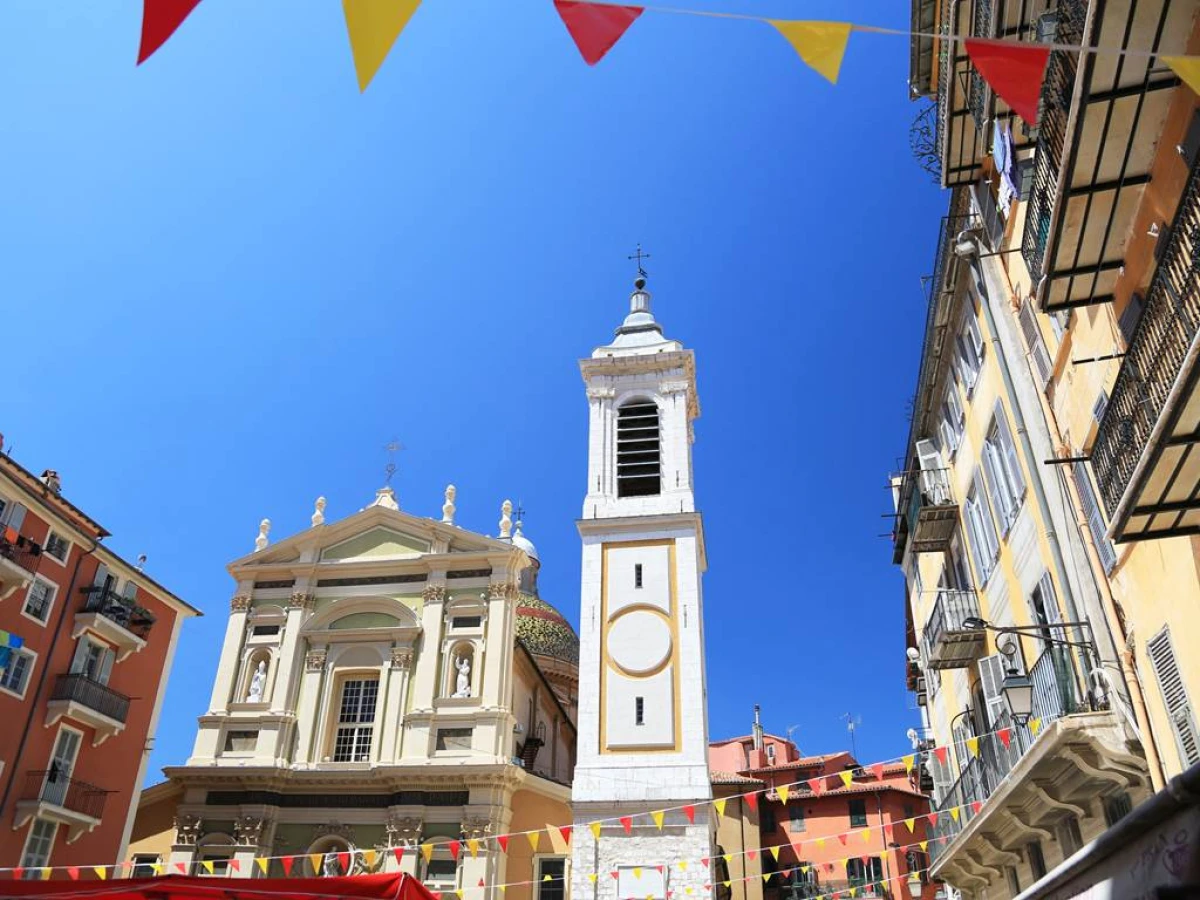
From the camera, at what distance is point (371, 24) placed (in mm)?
4926

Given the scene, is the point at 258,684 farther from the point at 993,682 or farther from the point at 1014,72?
the point at 1014,72

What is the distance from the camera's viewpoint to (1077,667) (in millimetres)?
10961

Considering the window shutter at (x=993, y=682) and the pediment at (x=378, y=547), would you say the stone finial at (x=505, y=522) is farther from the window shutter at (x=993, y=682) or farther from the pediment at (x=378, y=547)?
the window shutter at (x=993, y=682)

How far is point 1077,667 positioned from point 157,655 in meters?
24.6

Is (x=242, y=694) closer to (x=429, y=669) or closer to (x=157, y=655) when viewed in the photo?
(x=157, y=655)

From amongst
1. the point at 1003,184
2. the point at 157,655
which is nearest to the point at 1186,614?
the point at 1003,184

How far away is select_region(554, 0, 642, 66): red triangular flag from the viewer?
537 centimetres

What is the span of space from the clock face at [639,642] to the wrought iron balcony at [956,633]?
33.4 feet

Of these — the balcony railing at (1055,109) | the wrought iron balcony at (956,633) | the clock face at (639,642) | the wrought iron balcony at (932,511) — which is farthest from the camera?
the clock face at (639,642)

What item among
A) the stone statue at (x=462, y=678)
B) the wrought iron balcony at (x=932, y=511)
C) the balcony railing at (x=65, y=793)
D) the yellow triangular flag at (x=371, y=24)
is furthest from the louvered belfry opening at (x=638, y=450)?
the yellow triangular flag at (x=371, y=24)

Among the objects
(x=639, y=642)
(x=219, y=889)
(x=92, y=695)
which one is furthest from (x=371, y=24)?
(x=92, y=695)

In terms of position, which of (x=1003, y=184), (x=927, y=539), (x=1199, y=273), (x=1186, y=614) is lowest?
(x=1186, y=614)

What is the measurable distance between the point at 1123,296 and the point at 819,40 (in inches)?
219

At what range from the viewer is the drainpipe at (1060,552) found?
9.52 metres
